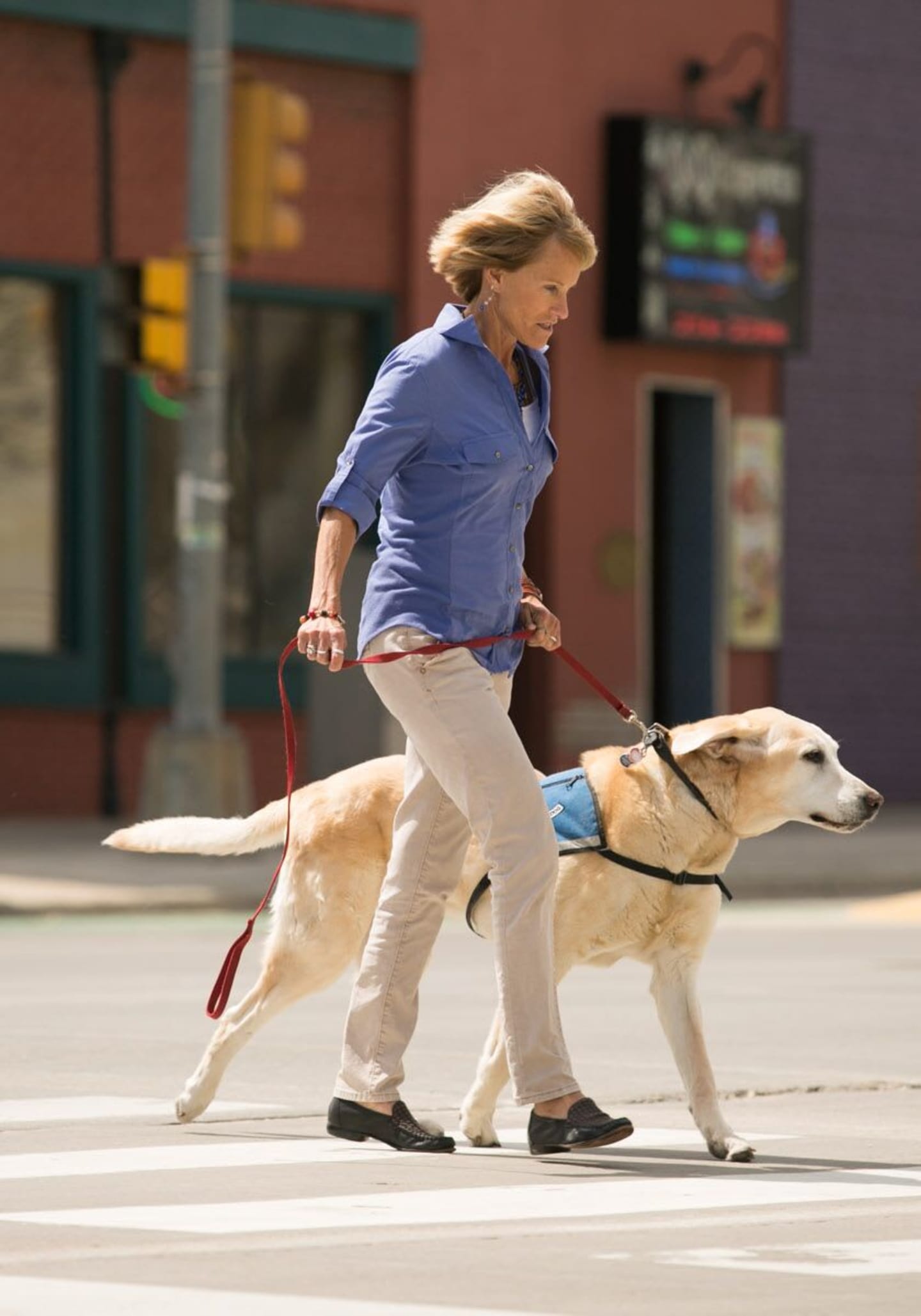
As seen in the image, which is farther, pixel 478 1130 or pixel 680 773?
pixel 680 773

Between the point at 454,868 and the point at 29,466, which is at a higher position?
the point at 29,466

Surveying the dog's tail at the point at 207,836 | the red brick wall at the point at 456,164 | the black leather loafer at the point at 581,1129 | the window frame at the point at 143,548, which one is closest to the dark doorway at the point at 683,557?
the red brick wall at the point at 456,164

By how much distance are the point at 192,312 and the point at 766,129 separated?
342 inches

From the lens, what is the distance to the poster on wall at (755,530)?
2645cm

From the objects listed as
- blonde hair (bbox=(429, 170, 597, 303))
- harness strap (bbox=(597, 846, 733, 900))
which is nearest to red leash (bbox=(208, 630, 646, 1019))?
harness strap (bbox=(597, 846, 733, 900))

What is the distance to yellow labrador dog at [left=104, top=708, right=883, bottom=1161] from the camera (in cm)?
784

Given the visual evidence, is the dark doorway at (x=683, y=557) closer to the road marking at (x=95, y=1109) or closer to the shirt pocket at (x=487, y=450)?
the road marking at (x=95, y=1109)

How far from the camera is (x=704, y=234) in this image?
25.5 m

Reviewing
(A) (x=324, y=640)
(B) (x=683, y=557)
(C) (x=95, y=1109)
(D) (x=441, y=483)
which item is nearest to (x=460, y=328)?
(D) (x=441, y=483)

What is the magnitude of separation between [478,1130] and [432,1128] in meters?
0.17

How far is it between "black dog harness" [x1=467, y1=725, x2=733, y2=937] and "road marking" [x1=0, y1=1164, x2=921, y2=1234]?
81 cm

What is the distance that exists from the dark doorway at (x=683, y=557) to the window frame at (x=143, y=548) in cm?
320

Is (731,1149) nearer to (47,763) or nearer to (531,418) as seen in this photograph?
(531,418)

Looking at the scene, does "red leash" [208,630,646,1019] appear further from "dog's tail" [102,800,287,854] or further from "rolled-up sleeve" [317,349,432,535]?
"rolled-up sleeve" [317,349,432,535]
